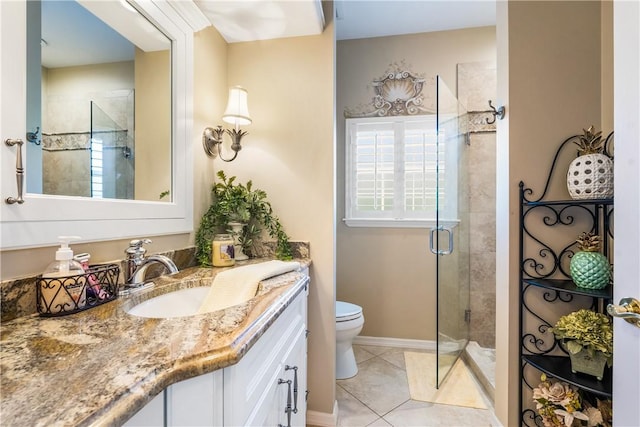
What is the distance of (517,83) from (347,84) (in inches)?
57.9

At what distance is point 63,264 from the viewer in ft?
2.72

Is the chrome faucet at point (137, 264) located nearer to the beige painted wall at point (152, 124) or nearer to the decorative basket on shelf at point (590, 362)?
the beige painted wall at point (152, 124)

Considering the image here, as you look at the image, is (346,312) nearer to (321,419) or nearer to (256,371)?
(321,419)

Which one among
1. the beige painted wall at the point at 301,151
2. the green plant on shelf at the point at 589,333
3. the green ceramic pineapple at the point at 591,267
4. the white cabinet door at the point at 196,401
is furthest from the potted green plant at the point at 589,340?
the white cabinet door at the point at 196,401

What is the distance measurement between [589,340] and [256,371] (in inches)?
52.3

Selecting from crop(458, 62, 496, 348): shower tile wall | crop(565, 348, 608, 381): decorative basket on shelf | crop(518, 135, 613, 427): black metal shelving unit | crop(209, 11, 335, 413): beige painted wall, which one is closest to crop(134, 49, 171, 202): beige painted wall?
crop(209, 11, 335, 413): beige painted wall

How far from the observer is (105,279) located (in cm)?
93

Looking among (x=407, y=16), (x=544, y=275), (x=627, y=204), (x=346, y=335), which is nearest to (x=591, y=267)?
(x=544, y=275)

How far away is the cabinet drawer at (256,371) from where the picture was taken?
24.9 inches

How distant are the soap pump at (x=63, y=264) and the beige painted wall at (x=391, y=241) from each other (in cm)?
201

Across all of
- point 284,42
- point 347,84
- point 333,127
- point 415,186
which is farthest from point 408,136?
point 284,42

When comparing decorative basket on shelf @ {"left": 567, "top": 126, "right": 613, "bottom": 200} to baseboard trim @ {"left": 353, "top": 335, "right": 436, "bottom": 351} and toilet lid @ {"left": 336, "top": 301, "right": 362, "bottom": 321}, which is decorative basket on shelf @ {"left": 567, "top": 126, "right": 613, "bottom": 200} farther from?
baseboard trim @ {"left": 353, "top": 335, "right": 436, "bottom": 351}

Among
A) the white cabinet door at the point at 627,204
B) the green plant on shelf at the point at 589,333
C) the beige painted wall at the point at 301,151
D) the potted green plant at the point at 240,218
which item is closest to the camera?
the white cabinet door at the point at 627,204

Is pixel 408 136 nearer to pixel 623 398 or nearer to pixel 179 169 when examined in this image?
pixel 179 169
